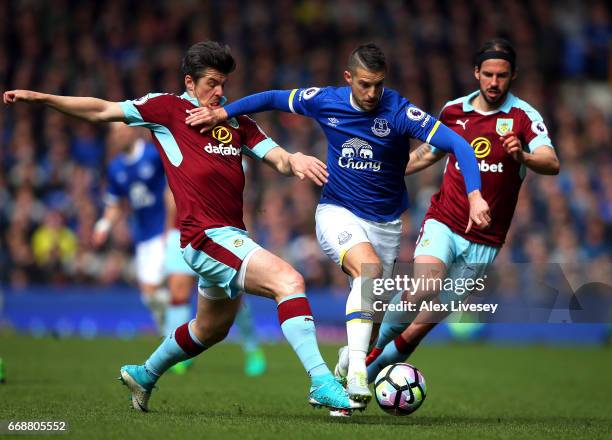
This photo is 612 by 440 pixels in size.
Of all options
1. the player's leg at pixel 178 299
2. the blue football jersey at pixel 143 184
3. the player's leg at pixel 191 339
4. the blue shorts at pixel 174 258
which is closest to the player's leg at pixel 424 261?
the player's leg at pixel 191 339

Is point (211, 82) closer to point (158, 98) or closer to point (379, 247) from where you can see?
point (158, 98)

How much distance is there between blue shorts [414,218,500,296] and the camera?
851 centimetres

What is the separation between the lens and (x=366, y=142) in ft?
26.0

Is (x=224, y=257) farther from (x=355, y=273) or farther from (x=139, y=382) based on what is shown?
(x=139, y=382)

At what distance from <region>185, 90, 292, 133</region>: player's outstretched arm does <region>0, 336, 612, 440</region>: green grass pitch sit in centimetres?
211

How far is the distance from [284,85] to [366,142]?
45.8 ft

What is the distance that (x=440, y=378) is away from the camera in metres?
12.2

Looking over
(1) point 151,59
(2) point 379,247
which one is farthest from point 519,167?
(1) point 151,59

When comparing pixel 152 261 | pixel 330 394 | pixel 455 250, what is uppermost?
pixel 455 250

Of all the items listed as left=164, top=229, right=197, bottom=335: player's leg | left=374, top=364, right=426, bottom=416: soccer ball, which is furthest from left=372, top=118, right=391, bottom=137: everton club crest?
left=164, top=229, right=197, bottom=335: player's leg

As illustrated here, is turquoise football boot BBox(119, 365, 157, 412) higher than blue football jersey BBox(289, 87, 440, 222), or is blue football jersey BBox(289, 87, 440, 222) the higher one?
blue football jersey BBox(289, 87, 440, 222)

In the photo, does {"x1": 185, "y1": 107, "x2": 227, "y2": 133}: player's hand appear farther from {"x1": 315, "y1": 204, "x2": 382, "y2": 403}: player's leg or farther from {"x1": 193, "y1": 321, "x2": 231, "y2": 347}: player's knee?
{"x1": 193, "y1": 321, "x2": 231, "y2": 347}: player's knee

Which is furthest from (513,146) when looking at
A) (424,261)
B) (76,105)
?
(76,105)

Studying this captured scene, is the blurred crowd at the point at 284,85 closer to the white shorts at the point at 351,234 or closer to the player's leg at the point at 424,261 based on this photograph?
the player's leg at the point at 424,261
